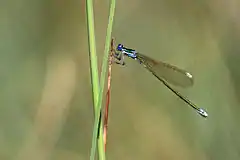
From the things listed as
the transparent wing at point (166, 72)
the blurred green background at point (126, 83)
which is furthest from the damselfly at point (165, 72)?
the blurred green background at point (126, 83)

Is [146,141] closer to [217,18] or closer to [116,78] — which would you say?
[116,78]

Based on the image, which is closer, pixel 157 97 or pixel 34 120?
pixel 34 120

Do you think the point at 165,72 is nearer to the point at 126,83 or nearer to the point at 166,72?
the point at 166,72

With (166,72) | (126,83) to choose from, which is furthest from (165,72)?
(126,83)

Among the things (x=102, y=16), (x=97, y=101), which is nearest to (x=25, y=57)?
(x=102, y=16)

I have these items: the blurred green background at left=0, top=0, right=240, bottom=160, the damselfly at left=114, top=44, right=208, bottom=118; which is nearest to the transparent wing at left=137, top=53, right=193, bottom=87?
the damselfly at left=114, top=44, right=208, bottom=118

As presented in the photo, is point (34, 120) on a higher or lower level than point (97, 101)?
higher
